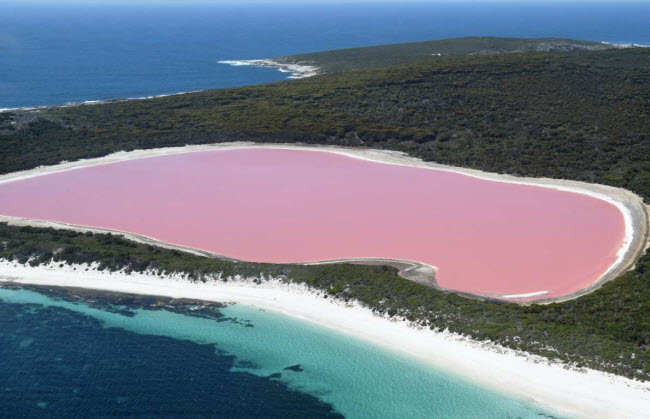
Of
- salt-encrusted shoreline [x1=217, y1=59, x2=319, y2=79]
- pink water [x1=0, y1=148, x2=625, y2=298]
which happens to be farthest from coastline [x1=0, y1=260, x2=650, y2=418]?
salt-encrusted shoreline [x1=217, y1=59, x2=319, y2=79]

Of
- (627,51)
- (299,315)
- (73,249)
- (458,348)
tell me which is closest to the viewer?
(458,348)

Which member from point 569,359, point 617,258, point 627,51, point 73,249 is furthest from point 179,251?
point 627,51

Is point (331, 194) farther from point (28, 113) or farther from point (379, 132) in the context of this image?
point (28, 113)

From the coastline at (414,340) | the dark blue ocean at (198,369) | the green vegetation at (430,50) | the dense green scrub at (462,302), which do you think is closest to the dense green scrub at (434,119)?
the dense green scrub at (462,302)

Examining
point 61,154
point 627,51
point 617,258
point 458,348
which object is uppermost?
point 627,51

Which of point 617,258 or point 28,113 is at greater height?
point 28,113

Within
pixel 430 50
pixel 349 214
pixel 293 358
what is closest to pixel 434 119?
pixel 349 214

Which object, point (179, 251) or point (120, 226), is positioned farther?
point (120, 226)
